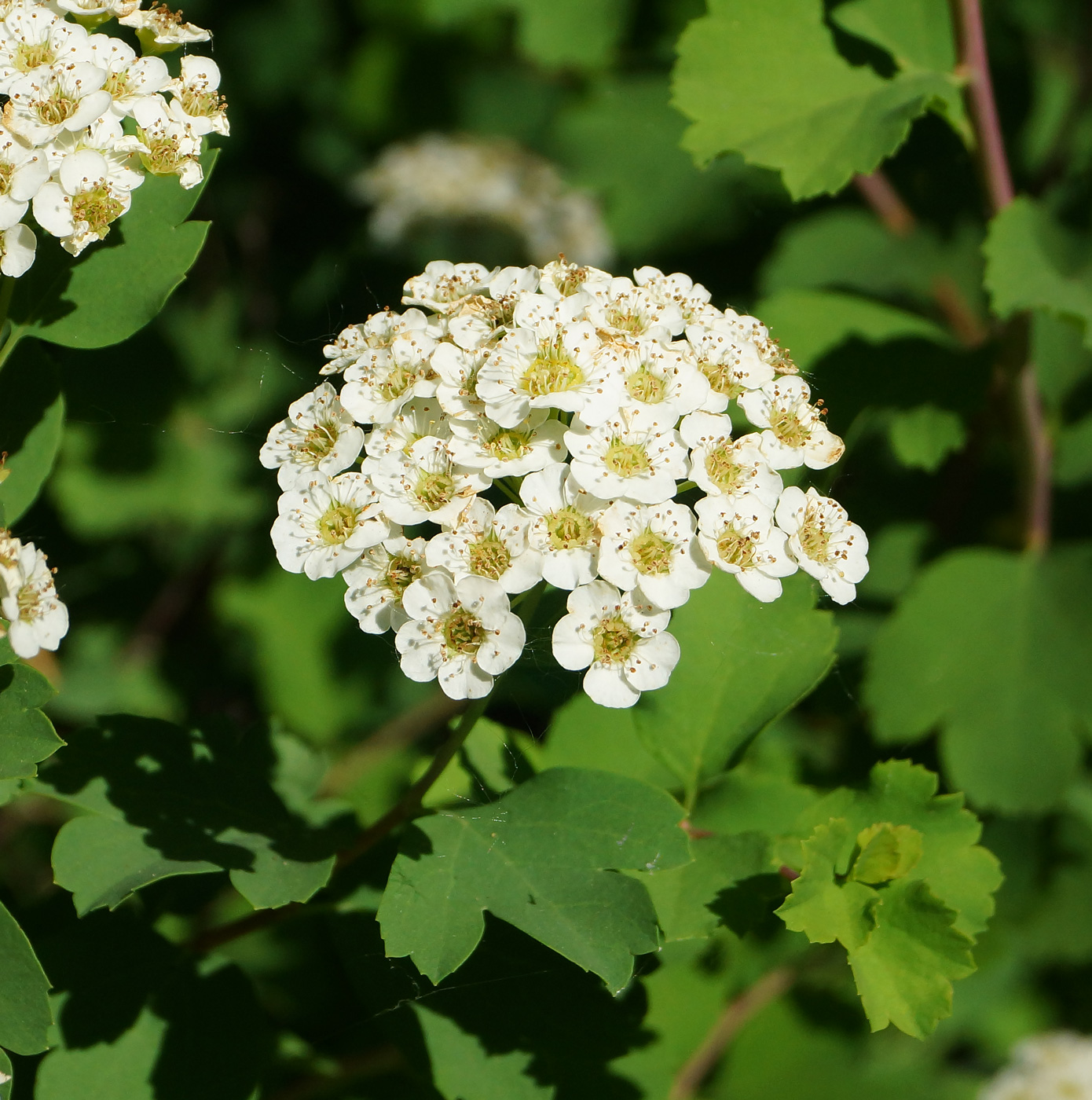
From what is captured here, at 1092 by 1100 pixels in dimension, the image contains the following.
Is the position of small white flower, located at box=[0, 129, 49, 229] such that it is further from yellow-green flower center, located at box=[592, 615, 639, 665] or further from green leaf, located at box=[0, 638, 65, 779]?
yellow-green flower center, located at box=[592, 615, 639, 665]

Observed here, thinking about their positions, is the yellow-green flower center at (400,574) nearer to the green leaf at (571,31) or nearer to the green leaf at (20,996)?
the green leaf at (20,996)

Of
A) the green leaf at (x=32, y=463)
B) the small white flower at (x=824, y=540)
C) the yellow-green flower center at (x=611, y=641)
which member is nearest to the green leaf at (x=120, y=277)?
the green leaf at (x=32, y=463)

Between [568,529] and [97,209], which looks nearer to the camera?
[568,529]

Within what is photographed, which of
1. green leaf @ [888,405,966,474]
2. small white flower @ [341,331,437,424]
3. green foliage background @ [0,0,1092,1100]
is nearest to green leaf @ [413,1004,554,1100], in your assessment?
green foliage background @ [0,0,1092,1100]

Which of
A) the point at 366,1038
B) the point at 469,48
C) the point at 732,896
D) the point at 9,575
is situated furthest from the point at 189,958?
the point at 469,48

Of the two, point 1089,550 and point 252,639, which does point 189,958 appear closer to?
point 252,639

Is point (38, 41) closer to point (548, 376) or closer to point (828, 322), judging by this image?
point (548, 376)

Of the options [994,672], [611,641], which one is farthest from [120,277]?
[994,672]

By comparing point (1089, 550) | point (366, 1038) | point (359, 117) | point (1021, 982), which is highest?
point (359, 117)
